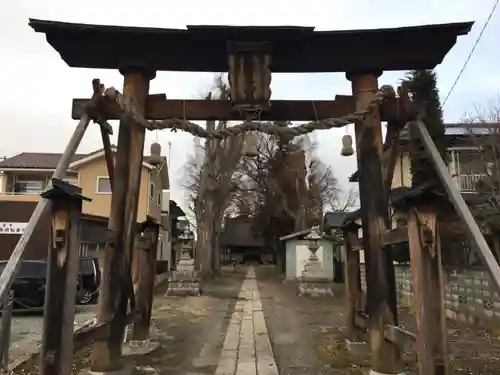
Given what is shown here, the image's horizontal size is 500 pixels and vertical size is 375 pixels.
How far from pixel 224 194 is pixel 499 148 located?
18596mm

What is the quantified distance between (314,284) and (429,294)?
1695cm

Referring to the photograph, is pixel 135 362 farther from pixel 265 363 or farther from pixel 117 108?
pixel 117 108

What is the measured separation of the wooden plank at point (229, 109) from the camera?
6.60 meters

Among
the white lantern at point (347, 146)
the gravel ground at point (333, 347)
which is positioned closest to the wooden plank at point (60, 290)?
the gravel ground at point (333, 347)

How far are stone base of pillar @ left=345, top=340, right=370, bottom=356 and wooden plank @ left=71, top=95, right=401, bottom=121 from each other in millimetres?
3578

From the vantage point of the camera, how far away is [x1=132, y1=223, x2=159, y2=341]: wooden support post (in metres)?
7.35

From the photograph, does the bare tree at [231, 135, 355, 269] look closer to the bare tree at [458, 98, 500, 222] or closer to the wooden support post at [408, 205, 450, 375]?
the bare tree at [458, 98, 500, 222]

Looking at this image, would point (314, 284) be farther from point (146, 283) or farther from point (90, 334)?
point (90, 334)

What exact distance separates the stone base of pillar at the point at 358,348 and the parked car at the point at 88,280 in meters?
10.8

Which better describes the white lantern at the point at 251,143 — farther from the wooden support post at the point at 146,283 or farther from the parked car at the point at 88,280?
the parked car at the point at 88,280

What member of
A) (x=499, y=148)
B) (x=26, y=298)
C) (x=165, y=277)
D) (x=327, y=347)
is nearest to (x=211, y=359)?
(x=327, y=347)

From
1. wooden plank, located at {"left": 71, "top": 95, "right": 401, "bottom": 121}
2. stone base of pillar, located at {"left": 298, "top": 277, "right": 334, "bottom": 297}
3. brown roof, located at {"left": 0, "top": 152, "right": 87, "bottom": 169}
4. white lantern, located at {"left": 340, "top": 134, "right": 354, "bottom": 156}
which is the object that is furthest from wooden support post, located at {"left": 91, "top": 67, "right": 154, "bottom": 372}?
brown roof, located at {"left": 0, "top": 152, "right": 87, "bottom": 169}

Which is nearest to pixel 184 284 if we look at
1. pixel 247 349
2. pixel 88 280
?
pixel 88 280

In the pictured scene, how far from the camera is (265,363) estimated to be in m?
6.68
